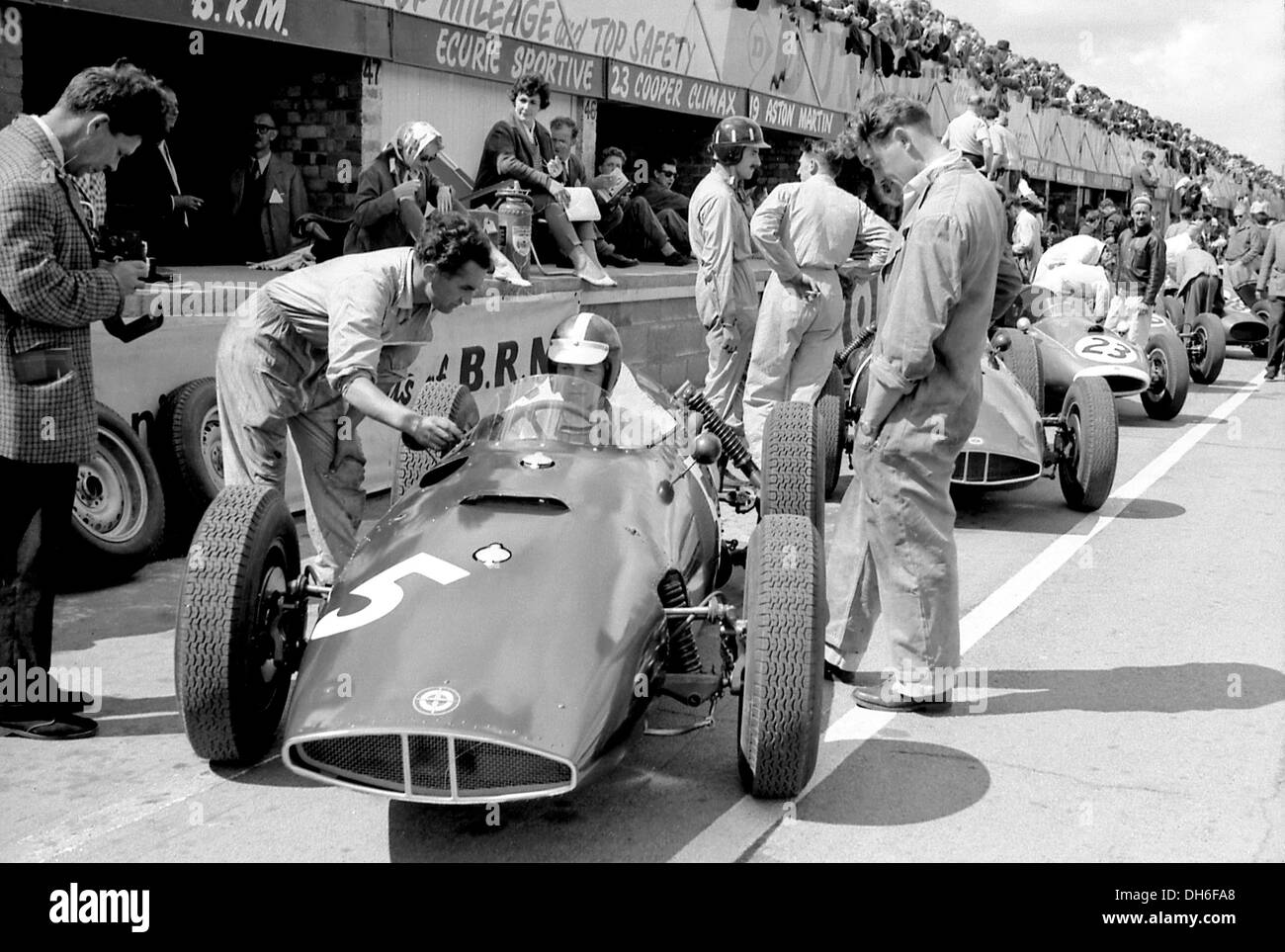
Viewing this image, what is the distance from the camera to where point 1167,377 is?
11.9m

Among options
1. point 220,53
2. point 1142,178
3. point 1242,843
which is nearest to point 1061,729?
point 1242,843

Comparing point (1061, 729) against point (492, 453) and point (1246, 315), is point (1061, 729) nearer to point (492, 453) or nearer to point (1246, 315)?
point (492, 453)

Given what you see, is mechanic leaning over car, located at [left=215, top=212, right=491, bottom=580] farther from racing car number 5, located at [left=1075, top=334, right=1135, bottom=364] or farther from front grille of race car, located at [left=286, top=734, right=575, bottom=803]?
racing car number 5, located at [left=1075, top=334, right=1135, bottom=364]

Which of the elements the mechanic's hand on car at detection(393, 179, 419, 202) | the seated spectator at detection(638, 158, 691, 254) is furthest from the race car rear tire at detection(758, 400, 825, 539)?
the seated spectator at detection(638, 158, 691, 254)

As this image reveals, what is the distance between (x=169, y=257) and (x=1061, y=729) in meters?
9.23

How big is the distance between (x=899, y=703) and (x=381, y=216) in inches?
210

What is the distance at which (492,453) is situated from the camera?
4.61 metres

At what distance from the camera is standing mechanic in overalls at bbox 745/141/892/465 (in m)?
7.98

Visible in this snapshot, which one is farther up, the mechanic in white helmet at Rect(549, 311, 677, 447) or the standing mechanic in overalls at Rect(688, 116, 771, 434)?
the standing mechanic in overalls at Rect(688, 116, 771, 434)

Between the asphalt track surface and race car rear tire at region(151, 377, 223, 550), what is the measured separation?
0.46 metres

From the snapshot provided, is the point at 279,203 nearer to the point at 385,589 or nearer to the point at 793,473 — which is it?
the point at 793,473

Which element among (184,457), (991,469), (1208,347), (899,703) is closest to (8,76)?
(184,457)
